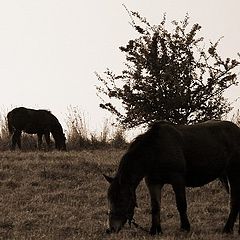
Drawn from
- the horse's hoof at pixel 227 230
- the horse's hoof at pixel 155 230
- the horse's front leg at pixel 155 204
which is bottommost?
the horse's hoof at pixel 227 230

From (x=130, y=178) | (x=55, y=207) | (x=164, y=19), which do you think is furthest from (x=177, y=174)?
(x=164, y=19)

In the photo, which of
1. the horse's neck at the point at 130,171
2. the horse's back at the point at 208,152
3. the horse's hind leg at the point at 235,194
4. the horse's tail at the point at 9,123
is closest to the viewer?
the horse's neck at the point at 130,171

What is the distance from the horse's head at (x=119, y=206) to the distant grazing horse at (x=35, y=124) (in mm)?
12271

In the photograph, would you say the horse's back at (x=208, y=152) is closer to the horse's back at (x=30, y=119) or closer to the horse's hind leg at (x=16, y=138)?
the horse's hind leg at (x=16, y=138)

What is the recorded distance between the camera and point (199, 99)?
17.2 m

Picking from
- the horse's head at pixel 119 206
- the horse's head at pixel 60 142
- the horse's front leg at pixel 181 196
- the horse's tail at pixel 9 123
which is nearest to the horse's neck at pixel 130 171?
the horse's head at pixel 119 206

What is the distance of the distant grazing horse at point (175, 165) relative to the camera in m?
8.88

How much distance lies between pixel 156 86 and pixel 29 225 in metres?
7.73

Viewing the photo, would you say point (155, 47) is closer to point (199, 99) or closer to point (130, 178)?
point (199, 99)

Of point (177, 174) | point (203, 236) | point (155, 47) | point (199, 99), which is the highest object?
point (155, 47)

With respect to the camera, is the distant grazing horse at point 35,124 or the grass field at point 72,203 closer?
the grass field at point 72,203

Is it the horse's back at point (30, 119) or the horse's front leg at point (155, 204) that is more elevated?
the horse's back at point (30, 119)

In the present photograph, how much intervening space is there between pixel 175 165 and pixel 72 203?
317 centimetres

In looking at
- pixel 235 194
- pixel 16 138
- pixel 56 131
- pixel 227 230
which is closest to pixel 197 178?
pixel 235 194
